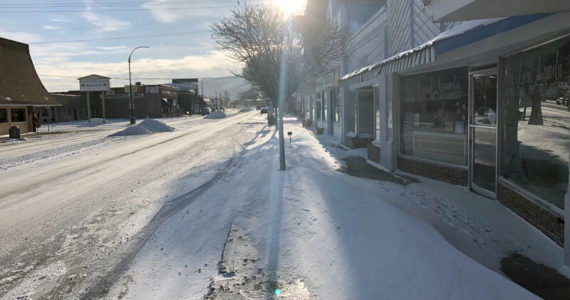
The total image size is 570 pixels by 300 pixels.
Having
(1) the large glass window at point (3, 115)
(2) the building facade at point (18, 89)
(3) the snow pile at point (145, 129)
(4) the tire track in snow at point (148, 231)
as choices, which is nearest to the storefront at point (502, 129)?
(4) the tire track in snow at point (148, 231)

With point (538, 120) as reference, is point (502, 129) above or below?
below

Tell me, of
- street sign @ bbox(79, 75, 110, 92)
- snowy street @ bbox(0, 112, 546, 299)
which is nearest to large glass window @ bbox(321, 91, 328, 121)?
snowy street @ bbox(0, 112, 546, 299)

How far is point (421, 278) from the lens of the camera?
13.4 feet

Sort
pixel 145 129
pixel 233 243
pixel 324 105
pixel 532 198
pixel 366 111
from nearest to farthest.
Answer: pixel 233 243 → pixel 532 198 → pixel 366 111 → pixel 324 105 → pixel 145 129

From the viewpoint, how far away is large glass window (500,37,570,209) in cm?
565

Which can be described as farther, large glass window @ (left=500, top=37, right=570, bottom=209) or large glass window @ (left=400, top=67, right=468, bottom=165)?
large glass window @ (left=400, top=67, right=468, bottom=165)

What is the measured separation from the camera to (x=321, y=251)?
4840 millimetres

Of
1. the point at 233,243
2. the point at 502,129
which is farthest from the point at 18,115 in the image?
the point at 502,129

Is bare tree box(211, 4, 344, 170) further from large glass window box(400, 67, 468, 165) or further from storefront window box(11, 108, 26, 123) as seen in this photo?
storefront window box(11, 108, 26, 123)

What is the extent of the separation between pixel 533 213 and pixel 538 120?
1363 millimetres

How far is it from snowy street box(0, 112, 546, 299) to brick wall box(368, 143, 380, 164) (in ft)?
9.45

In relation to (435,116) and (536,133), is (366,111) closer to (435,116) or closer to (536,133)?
(435,116)

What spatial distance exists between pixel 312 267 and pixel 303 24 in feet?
63.6

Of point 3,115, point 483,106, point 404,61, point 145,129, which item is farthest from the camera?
point 3,115
